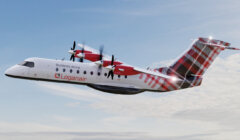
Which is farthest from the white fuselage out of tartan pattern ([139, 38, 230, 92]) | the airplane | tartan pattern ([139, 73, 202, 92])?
tartan pattern ([139, 38, 230, 92])

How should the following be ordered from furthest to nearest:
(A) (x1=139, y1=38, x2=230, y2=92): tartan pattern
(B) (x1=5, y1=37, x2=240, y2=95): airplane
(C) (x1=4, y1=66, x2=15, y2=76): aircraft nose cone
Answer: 1. (A) (x1=139, y1=38, x2=230, y2=92): tartan pattern
2. (C) (x1=4, y1=66, x2=15, y2=76): aircraft nose cone
3. (B) (x1=5, y1=37, x2=240, y2=95): airplane

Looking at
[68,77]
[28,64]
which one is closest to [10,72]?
[28,64]

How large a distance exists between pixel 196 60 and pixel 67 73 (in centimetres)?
1576

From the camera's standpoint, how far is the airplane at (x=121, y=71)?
3016 cm

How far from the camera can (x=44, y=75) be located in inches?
1190

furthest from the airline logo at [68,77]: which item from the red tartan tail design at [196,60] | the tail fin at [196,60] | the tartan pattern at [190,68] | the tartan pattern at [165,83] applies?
the red tartan tail design at [196,60]

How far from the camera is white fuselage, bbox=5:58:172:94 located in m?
30.2

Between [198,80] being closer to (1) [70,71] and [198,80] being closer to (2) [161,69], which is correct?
(2) [161,69]

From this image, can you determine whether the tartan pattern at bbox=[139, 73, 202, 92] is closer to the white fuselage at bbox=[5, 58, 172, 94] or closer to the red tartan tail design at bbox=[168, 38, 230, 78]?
the red tartan tail design at bbox=[168, 38, 230, 78]

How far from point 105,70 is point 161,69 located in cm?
729

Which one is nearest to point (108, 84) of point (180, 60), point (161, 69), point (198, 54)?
point (161, 69)

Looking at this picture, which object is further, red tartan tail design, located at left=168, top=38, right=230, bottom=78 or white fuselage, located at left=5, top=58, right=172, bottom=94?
red tartan tail design, located at left=168, top=38, right=230, bottom=78

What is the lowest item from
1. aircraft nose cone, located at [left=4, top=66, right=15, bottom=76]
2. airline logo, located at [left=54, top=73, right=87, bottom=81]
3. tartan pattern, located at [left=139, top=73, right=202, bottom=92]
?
tartan pattern, located at [left=139, top=73, right=202, bottom=92]

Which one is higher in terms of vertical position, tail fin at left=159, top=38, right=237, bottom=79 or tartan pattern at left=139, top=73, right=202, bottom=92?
tail fin at left=159, top=38, right=237, bottom=79
